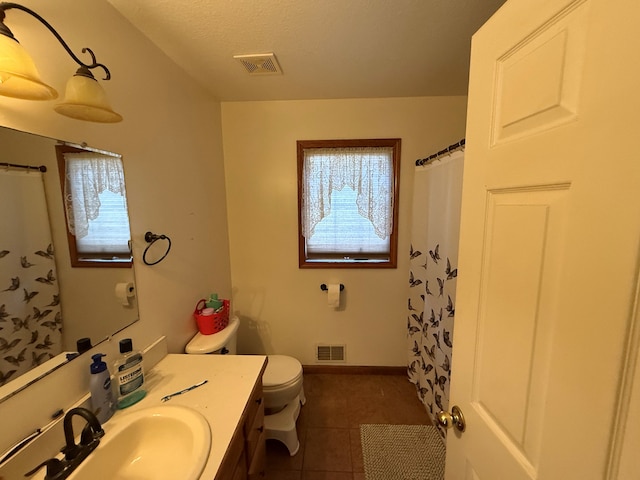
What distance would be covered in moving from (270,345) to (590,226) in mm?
2328

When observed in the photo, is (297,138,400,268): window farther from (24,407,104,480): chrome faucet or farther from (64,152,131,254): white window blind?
(24,407,104,480): chrome faucet

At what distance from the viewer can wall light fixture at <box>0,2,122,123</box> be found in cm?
61

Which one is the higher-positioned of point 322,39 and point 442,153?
point 322,39

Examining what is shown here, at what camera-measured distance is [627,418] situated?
373 millimetres

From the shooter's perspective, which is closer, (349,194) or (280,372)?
(280,372)

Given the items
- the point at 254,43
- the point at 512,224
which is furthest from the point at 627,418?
the point at 254,43

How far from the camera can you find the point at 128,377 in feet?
3.29

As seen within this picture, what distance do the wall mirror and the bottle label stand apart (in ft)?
0.48

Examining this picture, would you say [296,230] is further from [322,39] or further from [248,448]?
[248,448]

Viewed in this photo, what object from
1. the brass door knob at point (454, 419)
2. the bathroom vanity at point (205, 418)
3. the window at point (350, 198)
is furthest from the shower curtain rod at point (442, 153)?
the bathroom vanity at point (205, 418)

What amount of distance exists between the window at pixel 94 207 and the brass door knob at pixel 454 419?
133cm

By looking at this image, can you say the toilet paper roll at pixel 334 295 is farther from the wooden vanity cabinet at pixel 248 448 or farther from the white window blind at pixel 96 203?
the white window blind at pixel 96 203

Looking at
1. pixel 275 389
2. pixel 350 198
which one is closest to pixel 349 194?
pixel 350 198

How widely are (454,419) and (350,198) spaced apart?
5.32 ft
